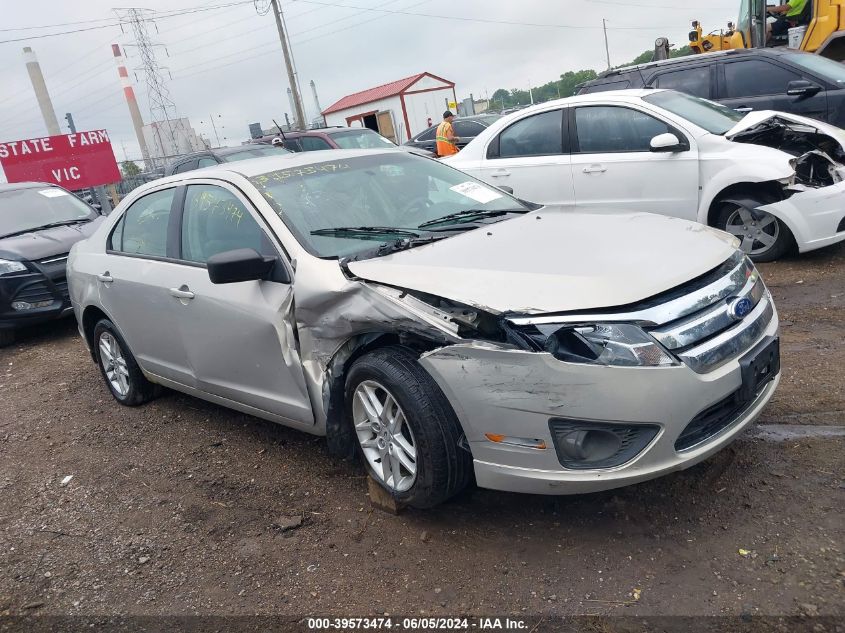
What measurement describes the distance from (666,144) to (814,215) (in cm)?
135

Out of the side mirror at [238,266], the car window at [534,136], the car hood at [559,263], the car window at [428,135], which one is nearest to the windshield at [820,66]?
the car window at [534,136]

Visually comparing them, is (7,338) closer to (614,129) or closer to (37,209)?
(37,209)

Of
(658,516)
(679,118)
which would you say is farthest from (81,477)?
(679,118)

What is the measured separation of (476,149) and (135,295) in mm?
4404

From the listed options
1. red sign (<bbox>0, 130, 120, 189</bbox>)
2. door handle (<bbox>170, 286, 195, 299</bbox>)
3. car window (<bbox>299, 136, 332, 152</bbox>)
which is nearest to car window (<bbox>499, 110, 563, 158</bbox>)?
door handle (<bbox>170, 286, 195, 299</bbox>)

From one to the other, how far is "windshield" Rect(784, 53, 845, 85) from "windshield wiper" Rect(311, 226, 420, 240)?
629 cm

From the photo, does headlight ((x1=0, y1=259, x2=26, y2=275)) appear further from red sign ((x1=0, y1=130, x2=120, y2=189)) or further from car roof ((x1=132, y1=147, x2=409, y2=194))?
red sign ((x1=0, y1=130, x2=120, y2=189))

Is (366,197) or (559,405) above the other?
(366,197)

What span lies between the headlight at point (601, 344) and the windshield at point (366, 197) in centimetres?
116

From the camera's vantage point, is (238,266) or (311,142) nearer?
(238,266)

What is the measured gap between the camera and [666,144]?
6086mm

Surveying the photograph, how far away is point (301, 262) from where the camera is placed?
132 inches

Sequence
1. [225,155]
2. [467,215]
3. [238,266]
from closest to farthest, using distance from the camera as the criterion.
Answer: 1. [238,266]
2. [467,215]
3. [225,155]

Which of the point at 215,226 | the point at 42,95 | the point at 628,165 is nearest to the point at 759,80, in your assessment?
the point at 628,165
